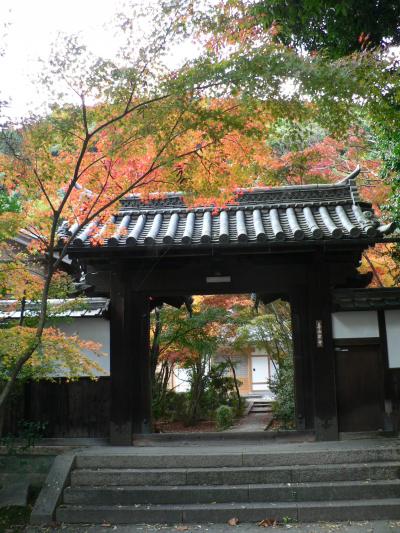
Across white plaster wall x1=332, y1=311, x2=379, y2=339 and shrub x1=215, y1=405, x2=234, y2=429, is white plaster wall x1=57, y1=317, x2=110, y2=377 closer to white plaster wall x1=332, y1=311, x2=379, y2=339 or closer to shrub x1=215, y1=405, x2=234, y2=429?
white plaster wall x1=332, y1=311, x2=379, y2=339

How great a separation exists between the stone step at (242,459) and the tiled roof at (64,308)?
2443 mm

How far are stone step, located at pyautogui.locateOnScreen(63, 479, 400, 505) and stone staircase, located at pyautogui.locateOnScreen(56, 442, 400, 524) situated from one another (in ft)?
0.04

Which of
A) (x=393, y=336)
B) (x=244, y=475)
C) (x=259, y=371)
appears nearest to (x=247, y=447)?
(x=244, y=475)

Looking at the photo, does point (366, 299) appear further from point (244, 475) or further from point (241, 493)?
point (241, 493)

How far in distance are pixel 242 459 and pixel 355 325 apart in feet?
10.4

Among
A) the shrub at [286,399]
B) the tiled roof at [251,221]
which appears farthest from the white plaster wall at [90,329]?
the shrub at [286,399]

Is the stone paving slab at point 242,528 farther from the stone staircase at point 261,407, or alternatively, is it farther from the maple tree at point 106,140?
the stone staircase at point 261,407

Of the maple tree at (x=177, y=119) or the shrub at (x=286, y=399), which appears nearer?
the maple tree at (x=177, y=119)

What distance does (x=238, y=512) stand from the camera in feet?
22.9

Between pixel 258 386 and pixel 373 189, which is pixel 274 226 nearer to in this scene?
pixel 373 189

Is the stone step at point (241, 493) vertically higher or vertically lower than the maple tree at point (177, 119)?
lower

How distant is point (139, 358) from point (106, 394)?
87 cm

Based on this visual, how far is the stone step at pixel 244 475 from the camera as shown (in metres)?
7.63

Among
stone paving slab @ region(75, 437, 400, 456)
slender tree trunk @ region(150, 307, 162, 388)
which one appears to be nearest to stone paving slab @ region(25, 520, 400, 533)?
stone paving slab @ region(75, 437, 400, 456)
